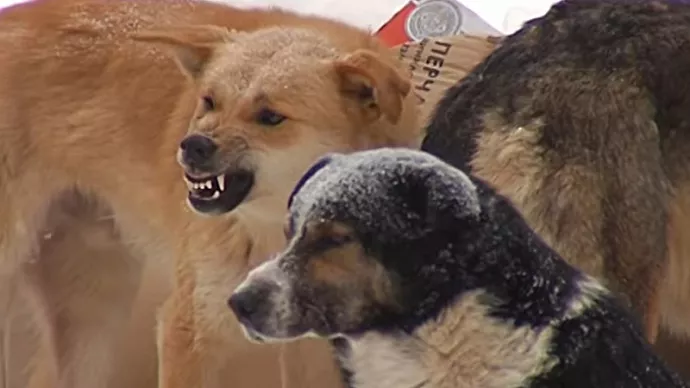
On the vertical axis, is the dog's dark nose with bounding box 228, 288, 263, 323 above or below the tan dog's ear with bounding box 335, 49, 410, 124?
below

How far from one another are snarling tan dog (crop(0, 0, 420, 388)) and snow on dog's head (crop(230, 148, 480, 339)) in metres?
0.46

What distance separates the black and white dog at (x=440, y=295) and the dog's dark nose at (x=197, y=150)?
0.43 metres

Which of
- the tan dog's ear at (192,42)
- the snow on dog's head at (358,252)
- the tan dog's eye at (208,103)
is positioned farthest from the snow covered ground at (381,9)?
the snow on dog's head at (358,252)

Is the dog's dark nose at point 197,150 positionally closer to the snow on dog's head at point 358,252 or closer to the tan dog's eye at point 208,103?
the tan dog's eye at point 208,103

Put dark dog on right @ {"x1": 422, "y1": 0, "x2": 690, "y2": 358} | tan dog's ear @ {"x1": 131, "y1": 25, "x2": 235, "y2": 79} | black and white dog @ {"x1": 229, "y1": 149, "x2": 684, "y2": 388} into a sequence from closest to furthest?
black and white dog @ {"x1": 229, "y1": 149, "x2": 684, "y2": 388} < dark dog on right @ {"x1": 422, "y1": 0, "x2": 690, "y2": 358} < tan dog's ear @ {"x1": 131, "y1": 25, "x2": 235, "y2": 79}

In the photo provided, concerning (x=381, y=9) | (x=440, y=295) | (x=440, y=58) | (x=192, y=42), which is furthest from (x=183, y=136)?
(x=381, y=9)

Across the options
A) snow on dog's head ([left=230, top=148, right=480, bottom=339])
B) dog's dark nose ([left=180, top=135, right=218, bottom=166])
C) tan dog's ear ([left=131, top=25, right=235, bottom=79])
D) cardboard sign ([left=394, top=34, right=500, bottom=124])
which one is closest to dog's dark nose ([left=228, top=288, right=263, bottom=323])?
snow on dog's head ([left=230, top=148, right=480, bottom=339])

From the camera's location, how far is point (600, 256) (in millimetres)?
2150

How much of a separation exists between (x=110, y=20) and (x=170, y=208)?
427mm

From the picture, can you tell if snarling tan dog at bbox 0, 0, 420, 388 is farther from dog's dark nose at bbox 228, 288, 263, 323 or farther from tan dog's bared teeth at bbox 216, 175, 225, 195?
dog's dark nose at bbox 228, 288, 263, 323

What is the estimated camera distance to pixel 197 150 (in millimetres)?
2199

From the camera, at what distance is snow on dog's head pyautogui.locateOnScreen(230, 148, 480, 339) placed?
1.75 meters

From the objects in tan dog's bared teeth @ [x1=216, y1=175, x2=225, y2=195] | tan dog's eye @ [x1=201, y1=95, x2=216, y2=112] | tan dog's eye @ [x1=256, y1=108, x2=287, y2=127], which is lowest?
tan dog's bared teeth @ [x1=216, y1=175, x2=225, y2=195]

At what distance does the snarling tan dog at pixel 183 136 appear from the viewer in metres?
2.30
